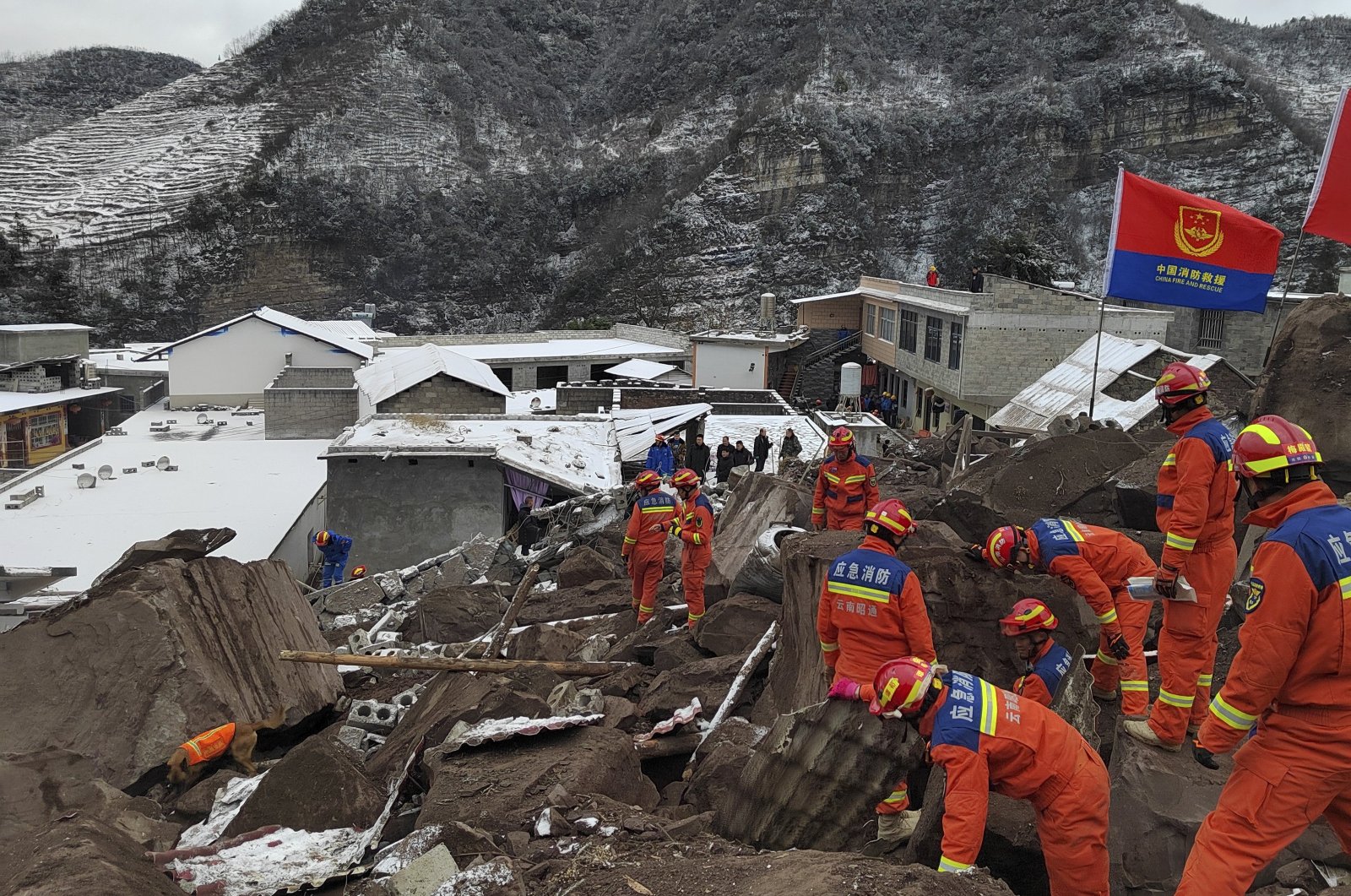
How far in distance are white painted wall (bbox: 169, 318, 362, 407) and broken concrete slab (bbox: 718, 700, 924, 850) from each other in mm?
28159

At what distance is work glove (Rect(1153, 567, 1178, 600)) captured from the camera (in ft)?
15.4

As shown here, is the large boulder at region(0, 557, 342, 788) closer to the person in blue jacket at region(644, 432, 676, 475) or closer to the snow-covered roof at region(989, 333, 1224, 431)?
the person in blue jacket at region(644, 432, 676, 475)

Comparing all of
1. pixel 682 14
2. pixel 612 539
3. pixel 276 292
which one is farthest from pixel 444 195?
pixel 612 539

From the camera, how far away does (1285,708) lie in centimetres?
339

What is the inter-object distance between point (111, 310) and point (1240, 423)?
2416 inches

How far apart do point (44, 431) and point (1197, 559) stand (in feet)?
109

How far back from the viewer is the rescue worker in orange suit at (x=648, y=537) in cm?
882

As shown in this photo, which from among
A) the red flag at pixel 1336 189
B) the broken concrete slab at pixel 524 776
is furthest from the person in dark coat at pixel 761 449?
the broken concrete slab at pixel 524 776

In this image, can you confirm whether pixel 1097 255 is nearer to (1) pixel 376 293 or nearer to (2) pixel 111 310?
(1) pixel 376 293

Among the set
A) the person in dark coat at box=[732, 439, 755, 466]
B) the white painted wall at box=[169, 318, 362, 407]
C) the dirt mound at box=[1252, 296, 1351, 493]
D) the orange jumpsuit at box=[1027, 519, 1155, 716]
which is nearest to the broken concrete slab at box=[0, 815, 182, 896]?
the orange jumpsuit at box=[1027, 519, 1155, 716]

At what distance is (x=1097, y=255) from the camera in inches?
2083

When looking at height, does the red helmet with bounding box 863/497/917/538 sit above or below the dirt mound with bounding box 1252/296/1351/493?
below

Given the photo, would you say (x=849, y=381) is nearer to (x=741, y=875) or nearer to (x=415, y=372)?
(x=415, y=372)

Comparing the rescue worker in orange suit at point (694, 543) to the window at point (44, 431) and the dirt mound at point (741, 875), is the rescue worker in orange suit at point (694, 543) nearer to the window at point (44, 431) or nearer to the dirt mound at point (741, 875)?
the dirt mound at point (741, 875)
